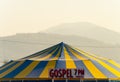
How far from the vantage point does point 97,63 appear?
81.5ft

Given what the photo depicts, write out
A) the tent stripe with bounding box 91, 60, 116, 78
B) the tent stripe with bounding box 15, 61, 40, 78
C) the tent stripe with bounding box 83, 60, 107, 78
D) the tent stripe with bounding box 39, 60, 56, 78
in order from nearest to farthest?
the tent stripe with bounding box 39, 60, 56, 78 → the tent stripe with bounding box 83, 60, 107, 78 → the tent stripe with bounding box 15, 61, 40, 78 → the tent stripe with bounding box 91, 60, 116, 78

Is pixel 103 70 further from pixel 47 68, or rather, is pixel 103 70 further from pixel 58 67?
pixel 47 68

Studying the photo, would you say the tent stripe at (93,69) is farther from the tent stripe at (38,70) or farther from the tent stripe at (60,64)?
the tent stripe at (38,70)

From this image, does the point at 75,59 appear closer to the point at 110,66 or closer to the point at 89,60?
the point at 89,60

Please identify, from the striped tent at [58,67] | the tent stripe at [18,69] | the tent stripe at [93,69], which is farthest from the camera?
the tent stripe at [18,69]

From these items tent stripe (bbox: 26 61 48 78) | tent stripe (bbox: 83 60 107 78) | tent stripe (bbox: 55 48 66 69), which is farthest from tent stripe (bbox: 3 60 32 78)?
tent stripe (bbox: 83 60 107 78)

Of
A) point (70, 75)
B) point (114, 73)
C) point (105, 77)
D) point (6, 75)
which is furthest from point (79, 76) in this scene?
point (6, 75)

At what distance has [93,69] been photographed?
23766 millimetres

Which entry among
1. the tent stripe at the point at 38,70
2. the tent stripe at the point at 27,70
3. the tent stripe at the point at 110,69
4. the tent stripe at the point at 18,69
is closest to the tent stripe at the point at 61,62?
the tent stripe at the point at 38,70

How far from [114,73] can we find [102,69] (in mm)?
1029

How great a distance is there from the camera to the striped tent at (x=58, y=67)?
22891 mm

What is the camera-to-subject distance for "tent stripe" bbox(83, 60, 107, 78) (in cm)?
2311

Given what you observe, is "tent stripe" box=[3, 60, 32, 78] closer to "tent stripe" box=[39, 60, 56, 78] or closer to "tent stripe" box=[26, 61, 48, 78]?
"tent stripe" box=[26, 61, 48, 78]

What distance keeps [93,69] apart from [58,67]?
8.01 feet
